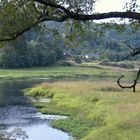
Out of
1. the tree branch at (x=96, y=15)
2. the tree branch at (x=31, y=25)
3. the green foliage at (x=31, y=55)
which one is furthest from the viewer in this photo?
the green foliage at (x=31, y=55)

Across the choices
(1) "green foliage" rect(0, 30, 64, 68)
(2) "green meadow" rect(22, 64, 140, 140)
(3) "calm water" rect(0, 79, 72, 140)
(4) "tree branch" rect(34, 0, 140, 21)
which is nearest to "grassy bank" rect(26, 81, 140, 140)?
(2) "green meadow" rect(22, 64, 140, 140)

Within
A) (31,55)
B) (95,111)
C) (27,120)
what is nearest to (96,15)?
(95,111)

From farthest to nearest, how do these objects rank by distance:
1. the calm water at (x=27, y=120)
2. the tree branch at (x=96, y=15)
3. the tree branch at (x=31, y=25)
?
the calm water at (x=27, y=120)
the tree branch at (x=31, y=25)
the tree branch at (x=96, y=15)

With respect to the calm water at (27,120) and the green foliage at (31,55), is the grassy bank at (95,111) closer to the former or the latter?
the calm water at (27,120)

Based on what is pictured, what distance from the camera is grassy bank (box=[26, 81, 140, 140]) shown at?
30594 mm

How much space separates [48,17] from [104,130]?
63.2 feet

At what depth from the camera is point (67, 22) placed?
48.3 feet

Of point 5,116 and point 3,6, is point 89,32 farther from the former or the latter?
point 5,116

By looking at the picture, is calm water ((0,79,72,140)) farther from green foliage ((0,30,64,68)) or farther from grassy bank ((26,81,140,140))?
green foliage ((0,30,64,68))

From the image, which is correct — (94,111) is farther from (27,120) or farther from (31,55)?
(31,55)

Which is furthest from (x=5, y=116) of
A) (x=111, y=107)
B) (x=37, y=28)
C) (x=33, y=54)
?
(x=33, y=54)

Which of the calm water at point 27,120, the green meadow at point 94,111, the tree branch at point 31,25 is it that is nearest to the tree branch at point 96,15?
the tree branch at point 31,25

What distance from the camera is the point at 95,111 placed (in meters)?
42.7

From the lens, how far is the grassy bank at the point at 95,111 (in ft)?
100
